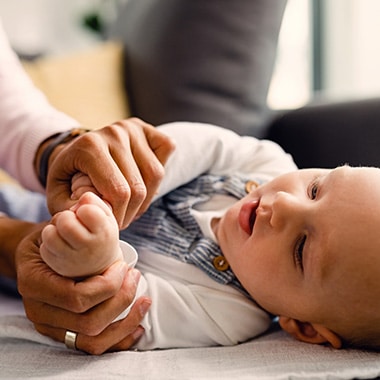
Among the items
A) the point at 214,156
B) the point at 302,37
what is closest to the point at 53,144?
the point at 214,156

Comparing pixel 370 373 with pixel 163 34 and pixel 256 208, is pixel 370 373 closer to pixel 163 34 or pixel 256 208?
pixel 256 208

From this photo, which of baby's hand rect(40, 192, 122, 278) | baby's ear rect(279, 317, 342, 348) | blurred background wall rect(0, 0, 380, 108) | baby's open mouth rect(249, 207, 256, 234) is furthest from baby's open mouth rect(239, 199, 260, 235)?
blurred background wall rect(0, 0, 380, 108)

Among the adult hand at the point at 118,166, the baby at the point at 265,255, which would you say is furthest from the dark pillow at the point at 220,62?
the adult hand at the point at 118,166

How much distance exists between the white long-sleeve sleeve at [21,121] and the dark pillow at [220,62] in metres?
0.30

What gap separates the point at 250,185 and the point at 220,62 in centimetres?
41

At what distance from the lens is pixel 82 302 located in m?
0.63

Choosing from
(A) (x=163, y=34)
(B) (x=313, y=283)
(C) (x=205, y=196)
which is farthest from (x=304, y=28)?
(B) (x=313, y=283)

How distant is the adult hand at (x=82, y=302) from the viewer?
2.06ft

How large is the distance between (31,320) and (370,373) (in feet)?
1.21

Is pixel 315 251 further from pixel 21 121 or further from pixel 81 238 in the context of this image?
pixel 21 121

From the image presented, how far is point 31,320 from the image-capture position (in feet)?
2.30

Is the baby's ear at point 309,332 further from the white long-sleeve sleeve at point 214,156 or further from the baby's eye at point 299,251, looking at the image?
the white long-sleeve sleeve at point 214,156

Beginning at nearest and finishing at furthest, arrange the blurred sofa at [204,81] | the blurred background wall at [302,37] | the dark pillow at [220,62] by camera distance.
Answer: the blurred sofa at [204,81] → the dark pillow at [220,62] → the blurred background wall at [302,37]

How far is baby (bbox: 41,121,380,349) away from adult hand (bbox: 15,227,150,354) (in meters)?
0.02
